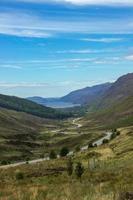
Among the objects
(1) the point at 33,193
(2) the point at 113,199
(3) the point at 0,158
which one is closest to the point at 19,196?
(1) the point at 33,193

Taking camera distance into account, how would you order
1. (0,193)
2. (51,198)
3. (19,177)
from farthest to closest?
(19,177)
(0,193)
(51,198)

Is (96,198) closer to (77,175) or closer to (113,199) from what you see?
(113,199)

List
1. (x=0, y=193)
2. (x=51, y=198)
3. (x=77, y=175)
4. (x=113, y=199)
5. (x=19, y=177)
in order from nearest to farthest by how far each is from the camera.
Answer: (x=113, y=199)
(x=51, y=198)
(x=0, y=193)
(x=77, y=175)
(x=19, y=177)

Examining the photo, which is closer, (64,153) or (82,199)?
(82,199)

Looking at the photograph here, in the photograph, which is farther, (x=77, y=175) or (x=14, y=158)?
(x=14, y=158)

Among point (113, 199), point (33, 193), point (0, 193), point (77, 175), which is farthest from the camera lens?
point (77, 175)

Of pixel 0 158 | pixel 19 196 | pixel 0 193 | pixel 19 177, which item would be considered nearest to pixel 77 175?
pixel 19 177

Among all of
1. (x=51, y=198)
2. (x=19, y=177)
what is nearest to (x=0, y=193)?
(x=51, y=198)

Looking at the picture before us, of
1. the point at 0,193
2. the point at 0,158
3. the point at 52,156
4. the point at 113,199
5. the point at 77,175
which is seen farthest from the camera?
the point at 0,158

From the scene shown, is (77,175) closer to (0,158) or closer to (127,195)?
(127,195)
